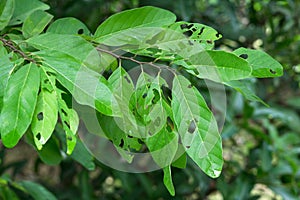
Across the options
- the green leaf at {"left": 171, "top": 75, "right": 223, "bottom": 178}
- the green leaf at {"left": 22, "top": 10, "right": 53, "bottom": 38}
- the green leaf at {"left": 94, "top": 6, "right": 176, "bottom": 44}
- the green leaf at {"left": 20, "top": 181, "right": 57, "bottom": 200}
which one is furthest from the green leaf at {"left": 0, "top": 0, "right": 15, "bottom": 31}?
the green leaf at {"left": 20, "top": 181, "right": 57, "bottom": 200}

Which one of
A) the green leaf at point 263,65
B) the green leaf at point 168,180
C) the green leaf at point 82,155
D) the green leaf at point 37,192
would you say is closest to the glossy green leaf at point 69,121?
the green leaf at point 168,180

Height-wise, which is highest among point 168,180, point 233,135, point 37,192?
point 168,180

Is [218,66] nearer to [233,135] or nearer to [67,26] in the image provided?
[67,26]

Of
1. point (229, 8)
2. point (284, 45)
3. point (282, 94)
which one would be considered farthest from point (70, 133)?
point (282, 94)

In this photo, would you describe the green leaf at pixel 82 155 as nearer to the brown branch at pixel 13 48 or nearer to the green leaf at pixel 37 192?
the green leaf at pixel 37 192

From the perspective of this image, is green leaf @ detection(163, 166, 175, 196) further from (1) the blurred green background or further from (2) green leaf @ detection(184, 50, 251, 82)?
(1) the blurred green background

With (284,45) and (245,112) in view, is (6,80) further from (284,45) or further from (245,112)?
(284,45)

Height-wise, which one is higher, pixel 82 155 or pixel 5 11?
pixel 5 11

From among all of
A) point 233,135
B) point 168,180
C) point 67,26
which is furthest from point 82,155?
point 233,135
